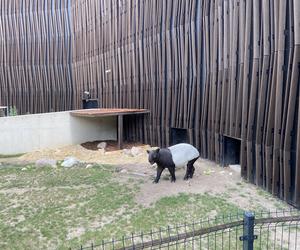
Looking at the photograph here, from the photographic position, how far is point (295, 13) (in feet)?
17.9

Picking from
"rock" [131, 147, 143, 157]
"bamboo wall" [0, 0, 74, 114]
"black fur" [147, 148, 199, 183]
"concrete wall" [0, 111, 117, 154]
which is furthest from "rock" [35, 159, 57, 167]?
"bamboo wall" [0, 0, 74, 114]

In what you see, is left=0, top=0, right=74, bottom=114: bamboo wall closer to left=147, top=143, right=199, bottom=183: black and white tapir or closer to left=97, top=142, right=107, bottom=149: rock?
left=97, top=142, right=107, bottom=149: rock

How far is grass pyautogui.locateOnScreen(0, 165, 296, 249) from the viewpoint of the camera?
A: 15.2ft

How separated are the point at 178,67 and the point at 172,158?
4072mm

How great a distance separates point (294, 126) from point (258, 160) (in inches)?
49.3

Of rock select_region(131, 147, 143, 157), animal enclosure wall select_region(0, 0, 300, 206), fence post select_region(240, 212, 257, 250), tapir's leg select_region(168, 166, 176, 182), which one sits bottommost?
rock select_region(131, 147, 143, 157)

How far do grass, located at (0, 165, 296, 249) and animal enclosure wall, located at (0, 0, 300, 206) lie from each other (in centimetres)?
158

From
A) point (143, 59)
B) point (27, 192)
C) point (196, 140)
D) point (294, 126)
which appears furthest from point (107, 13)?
point (294, 126)

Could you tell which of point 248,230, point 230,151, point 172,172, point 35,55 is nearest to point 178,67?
point 230,151

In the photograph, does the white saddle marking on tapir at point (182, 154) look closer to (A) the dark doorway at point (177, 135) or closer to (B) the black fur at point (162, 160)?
(B) the black fur at point (162, 160)

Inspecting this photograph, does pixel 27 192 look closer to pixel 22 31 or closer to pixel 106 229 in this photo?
pixel 106 229

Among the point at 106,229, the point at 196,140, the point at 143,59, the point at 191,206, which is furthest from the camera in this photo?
the point at 143,59

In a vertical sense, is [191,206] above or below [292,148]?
below

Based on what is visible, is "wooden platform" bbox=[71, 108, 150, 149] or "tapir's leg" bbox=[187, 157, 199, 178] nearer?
"tapir's leg" bbox=[187, 157, 199, 178]
